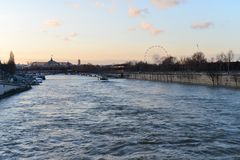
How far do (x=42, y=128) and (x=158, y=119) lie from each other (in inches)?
299

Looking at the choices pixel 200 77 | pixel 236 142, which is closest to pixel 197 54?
pixel 200 77

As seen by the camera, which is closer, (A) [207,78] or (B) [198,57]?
(A) [207,78]

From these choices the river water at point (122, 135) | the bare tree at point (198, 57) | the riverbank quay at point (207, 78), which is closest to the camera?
the river water at point (122, 135)

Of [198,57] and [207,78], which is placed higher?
[198,57]

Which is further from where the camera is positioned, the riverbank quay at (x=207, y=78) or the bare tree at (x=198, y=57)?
the bare tree at (x=198, y=57)

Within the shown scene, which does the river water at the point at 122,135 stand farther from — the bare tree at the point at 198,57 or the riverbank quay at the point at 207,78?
the bare tree at the point at 198,57

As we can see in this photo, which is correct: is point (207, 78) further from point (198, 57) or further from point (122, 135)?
point (198, 57)

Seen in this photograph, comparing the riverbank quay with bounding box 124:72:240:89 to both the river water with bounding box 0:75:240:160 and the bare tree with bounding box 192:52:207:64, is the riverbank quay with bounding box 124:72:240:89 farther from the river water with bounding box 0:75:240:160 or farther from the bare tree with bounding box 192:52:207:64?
the river water with bounding box 0:75:240:160

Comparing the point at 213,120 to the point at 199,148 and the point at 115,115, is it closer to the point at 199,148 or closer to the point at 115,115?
the point at 115,115

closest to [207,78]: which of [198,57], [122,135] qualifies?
[122,135]

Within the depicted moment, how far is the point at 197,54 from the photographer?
155875mm

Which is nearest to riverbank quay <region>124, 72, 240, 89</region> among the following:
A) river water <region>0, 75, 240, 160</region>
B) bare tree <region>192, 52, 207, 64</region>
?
bare tree <region>192, 52, 207, 64</region>

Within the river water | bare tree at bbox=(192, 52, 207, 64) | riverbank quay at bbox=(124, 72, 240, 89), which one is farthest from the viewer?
bare tree at bbox=(192, 52, 207, 64)

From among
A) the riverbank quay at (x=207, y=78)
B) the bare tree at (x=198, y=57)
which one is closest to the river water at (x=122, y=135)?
the riverbank quay at (x=207, y=78)
